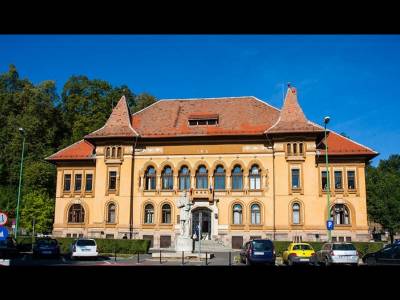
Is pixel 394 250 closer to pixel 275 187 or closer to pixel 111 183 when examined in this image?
pixel 275 187

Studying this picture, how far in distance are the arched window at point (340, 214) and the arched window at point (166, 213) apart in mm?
15914

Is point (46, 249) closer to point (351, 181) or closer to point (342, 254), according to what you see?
point (342, 254)

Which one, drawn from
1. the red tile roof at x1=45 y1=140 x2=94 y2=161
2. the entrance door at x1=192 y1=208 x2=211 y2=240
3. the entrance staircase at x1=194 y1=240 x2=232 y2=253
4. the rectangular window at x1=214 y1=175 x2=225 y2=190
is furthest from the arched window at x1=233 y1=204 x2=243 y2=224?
the red tile roof at x1=45 y1=140 x2=94 y2=161

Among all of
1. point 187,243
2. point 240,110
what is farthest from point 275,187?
point 187,243

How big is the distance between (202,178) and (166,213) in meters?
5.06

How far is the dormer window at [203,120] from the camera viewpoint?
45625 mm

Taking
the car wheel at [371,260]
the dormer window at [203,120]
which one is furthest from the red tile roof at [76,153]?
the car wheel at [371,260]

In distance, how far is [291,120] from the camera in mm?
43344

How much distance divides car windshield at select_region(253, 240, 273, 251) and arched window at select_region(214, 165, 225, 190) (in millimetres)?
18177

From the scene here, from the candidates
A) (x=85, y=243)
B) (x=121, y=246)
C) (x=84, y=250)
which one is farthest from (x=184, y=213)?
(x=84, y=250)

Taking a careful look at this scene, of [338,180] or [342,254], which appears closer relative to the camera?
[342,254]

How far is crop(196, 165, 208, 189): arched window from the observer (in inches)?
1738

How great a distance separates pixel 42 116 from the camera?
6462 centimetres
